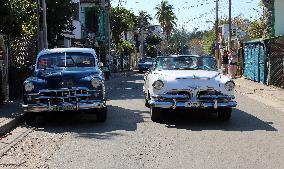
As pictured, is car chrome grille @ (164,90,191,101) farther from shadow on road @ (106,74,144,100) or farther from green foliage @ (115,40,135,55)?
green foliage @ (115,40,135,55)

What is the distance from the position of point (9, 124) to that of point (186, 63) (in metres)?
4.72

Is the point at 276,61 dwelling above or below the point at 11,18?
below

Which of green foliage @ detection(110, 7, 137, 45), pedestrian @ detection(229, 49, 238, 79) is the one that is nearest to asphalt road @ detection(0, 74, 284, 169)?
pedestrian @ detection(229, 49, 238, 79)

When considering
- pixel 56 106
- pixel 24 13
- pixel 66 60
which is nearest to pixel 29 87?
pixel 56 106

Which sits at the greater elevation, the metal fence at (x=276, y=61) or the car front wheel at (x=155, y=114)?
Answer: the metal fence at (x=276, y=61)

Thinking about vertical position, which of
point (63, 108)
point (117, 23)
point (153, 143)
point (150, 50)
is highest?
point (117, 23)

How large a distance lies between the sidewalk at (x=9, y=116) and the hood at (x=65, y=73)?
1.23m

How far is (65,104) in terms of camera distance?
1098 cm

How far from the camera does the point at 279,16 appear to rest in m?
27.6

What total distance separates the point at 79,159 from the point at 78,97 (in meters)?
3.72

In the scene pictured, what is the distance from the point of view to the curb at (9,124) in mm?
10464

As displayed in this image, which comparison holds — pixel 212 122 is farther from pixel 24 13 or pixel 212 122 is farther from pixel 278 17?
pixel 278 17

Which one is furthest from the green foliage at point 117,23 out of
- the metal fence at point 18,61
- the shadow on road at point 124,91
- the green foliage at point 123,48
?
the metal fence at point 18,61

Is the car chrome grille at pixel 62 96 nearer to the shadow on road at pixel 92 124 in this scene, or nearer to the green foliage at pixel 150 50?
the shadow on road at pixel 92 124
